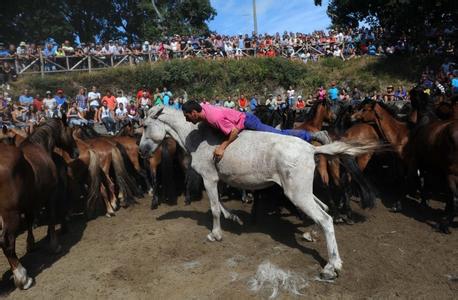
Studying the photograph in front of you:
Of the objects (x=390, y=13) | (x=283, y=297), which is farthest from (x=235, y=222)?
(x=390, y=13)

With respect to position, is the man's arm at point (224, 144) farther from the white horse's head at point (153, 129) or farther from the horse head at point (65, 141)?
the horse head at point (65, 141)

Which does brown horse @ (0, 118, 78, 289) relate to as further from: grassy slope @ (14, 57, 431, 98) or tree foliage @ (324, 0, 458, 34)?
tree foliage @ (324, 0, 458, 34)

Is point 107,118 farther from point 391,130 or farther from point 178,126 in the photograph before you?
point 391,130

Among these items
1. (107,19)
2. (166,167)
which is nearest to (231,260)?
(166,167)

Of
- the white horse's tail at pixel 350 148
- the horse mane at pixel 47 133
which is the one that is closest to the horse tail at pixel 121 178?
the horse mane at pixel 47 133

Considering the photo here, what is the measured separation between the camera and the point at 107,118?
1452cm

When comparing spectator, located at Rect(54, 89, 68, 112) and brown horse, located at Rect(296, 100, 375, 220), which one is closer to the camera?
brown horse, located at Rect(296, 100, 375, 220)

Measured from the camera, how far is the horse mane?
6164mm

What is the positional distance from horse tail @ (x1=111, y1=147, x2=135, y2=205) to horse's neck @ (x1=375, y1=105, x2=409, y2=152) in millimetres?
5306

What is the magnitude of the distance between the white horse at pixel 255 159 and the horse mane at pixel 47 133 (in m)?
1.62

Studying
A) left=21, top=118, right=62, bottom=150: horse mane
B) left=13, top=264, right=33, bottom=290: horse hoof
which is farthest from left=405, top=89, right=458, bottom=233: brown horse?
left=21, top=118, right=62, bottom=150: horse mane

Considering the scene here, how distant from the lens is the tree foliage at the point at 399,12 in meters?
22.0

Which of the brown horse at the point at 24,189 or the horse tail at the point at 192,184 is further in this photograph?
the horse tail at the point at 192,184

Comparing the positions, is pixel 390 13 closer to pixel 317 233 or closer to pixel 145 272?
pixel 317 233
